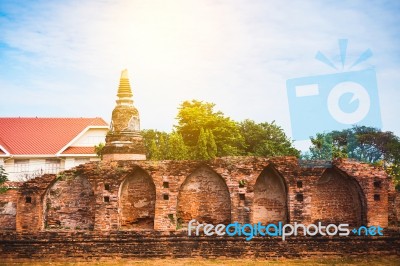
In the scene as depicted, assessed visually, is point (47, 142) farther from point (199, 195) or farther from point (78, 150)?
point (199, 195)

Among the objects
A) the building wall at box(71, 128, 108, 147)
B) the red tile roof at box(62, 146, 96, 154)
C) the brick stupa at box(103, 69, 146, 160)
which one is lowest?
the brick stupa at box(103, 69, 146, 160)

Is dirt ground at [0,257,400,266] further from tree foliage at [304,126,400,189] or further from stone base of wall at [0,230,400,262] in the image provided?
tree foliage at [304,126,400,189]

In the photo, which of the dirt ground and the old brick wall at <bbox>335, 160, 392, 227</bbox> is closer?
the dirt ground

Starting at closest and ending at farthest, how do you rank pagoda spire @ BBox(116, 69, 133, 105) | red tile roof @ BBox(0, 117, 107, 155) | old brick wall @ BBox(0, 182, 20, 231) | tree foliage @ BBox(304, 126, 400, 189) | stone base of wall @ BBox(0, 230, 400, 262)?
stone base of wall @ BBox(0, 230, 400, 262)
old brick wall @ BBox(0, 182, 20, 231)
pagoda spire @ BBox(116, 69, 133, 105)
red tile roof @ BBox(0, 117, 107, 155)
tree foliage @ BBox(304, 126, 400, 189)

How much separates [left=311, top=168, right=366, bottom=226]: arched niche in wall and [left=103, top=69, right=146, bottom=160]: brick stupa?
7943 millimetres

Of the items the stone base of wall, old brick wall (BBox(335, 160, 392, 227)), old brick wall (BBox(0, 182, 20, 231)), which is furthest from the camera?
old brick wall (BBox(0, 182, 20, 231))

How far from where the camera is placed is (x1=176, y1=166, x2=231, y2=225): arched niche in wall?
18.6m

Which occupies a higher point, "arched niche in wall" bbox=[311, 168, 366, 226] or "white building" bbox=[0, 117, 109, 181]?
"white building" bbox=[0, 117, 109, 181]

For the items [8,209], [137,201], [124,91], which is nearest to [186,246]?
[137,201]

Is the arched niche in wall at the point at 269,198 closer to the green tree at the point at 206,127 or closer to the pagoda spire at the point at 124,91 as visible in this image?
the pagoda spire at the point at 124,91

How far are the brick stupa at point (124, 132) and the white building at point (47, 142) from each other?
1711 centimetres

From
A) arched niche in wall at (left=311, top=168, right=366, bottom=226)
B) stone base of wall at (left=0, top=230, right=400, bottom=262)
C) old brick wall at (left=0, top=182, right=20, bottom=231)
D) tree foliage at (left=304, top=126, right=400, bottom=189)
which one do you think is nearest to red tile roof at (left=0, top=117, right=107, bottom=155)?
old brick wall at (left=0, top=182, right=20, bottom=231)

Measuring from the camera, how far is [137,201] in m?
19.0

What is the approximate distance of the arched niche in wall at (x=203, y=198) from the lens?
18.6 m
